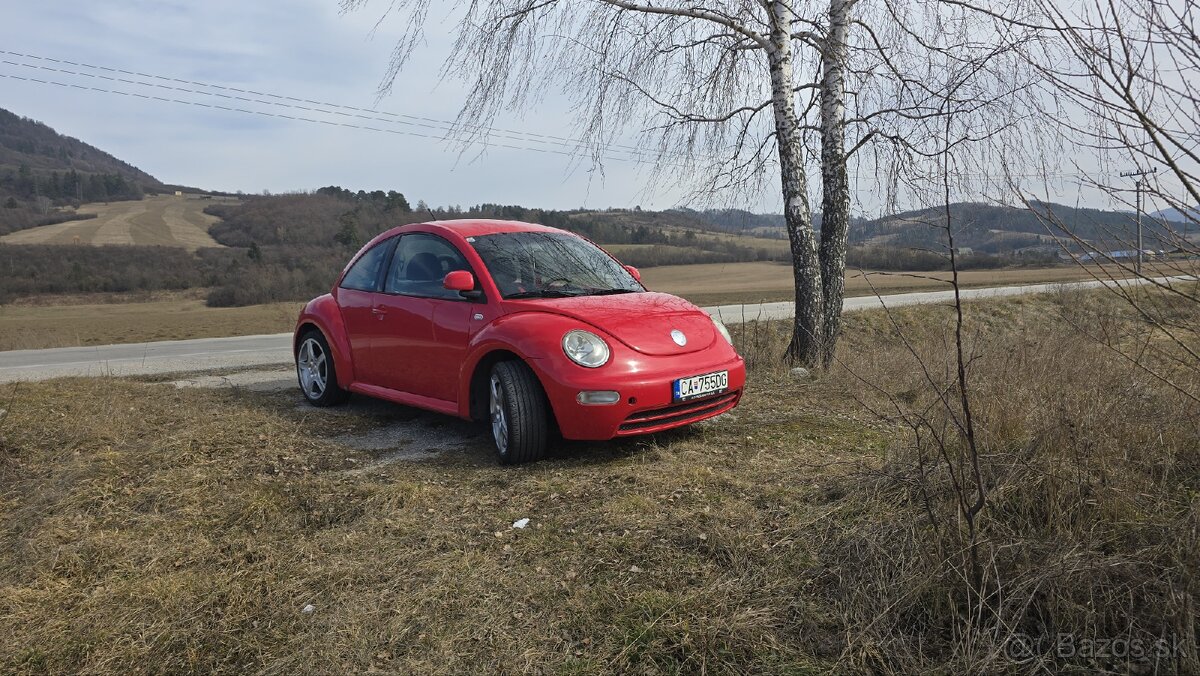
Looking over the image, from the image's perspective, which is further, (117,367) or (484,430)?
(117,367)

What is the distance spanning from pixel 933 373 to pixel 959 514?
114 inches

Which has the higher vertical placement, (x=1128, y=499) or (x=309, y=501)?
(x=1128, y=499)

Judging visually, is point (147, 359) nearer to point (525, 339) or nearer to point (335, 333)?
point (335, 333)

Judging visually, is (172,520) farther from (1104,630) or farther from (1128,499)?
(1128,499)

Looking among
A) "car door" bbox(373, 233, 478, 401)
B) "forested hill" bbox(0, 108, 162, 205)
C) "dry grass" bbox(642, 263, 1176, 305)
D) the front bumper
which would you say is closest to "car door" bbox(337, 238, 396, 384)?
"car door" bbox(373, 233, 478, 401)

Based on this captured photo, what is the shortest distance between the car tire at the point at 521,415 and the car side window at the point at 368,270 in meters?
2.01

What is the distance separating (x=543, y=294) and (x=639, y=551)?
2.38 metres

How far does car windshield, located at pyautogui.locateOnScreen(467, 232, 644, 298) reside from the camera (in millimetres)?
5121

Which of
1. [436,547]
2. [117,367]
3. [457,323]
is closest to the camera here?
[436,547]

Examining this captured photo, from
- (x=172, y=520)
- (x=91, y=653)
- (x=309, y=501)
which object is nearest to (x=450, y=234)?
(x=309, y=501)

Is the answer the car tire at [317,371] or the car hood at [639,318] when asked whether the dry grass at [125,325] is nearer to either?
the car tire at [317,371]

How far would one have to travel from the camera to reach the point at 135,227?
80.4 meters

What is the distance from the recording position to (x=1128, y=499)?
2.62m

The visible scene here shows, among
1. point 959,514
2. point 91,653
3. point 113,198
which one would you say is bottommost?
point 91,653
